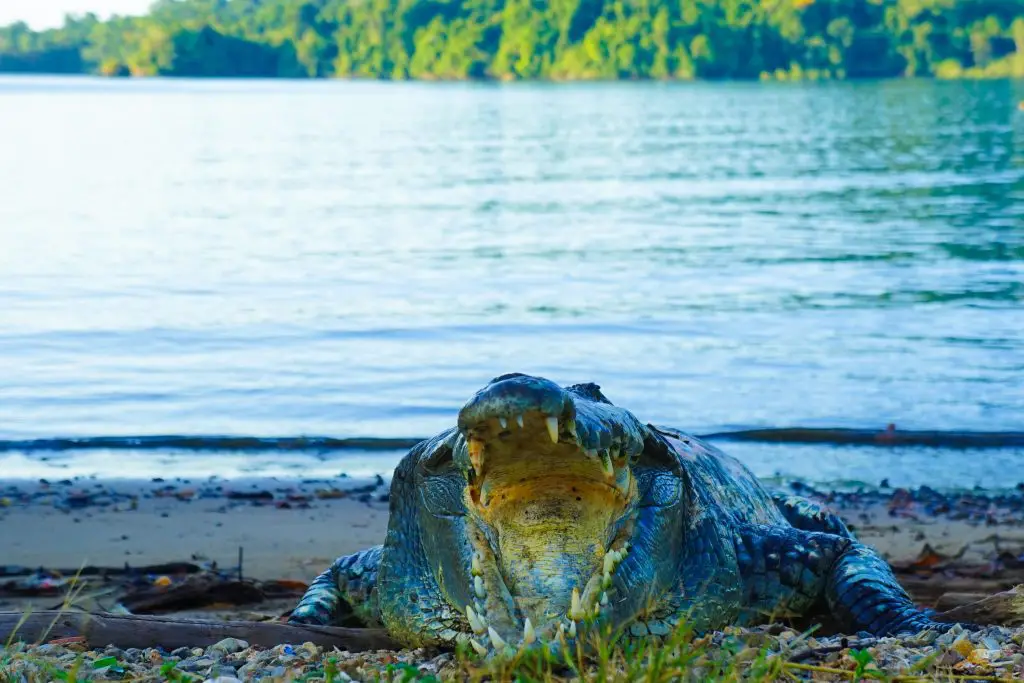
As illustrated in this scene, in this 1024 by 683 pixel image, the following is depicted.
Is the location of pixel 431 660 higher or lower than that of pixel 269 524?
higher

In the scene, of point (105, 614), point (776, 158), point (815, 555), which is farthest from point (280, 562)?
point (776, 158)

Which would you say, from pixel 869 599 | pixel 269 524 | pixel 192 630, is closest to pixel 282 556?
pixel 269 524

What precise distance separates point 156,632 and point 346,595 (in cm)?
105

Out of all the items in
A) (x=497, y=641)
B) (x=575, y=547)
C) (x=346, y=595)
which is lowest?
(x=346, y=595)

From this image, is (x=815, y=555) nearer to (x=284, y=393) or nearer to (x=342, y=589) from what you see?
(x=342, y=589)

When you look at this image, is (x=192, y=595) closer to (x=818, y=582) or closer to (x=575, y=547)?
(x=818, y=582)

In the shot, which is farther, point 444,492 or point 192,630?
point 192,630

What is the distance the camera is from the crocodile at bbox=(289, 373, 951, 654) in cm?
349

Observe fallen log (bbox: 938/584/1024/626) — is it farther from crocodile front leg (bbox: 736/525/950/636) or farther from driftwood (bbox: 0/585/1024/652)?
crocodile front leg (bbox: 736/525/950/636)

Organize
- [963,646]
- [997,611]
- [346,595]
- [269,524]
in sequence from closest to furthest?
[963,646]
[997,611]
[346,595]
[269,524]

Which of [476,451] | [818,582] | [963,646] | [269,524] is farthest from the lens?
[269,524]

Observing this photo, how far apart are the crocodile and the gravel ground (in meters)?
0.20

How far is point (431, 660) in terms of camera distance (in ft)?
13.5

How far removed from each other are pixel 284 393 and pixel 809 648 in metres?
9.47
